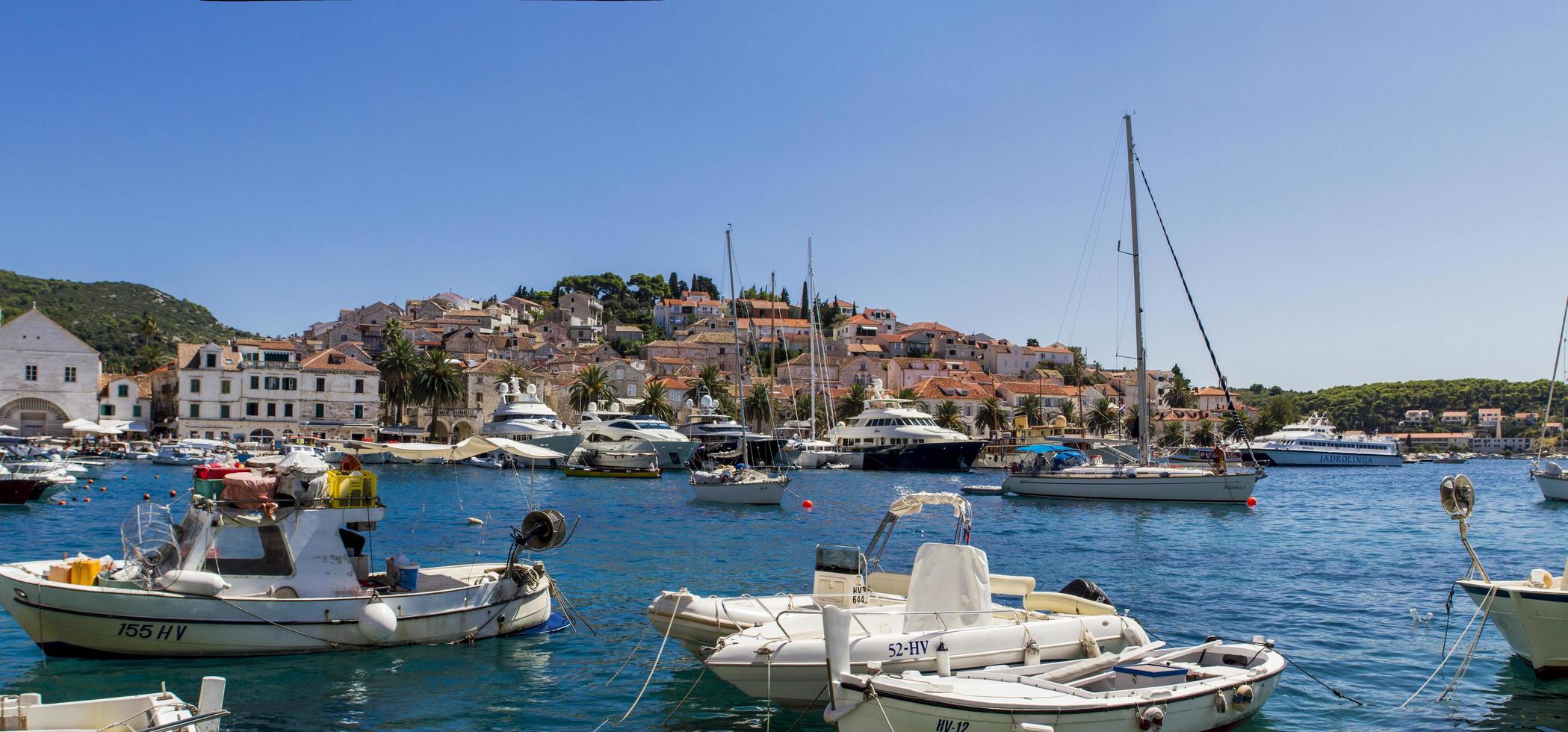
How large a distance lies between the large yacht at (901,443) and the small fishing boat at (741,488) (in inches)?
1220

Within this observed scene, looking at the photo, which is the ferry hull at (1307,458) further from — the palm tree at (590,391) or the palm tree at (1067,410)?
the palm tree at (590,391)

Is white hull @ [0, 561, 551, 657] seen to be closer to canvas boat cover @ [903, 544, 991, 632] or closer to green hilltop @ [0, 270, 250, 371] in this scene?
canvas boat cover @ [903, 544, 991, 632]

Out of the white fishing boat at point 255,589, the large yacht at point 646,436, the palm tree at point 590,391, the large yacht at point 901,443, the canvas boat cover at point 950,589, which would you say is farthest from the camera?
the palm tree at point 590,391

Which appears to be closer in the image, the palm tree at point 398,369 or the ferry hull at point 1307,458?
the palm tree at point 398,369

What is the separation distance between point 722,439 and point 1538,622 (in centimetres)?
7070

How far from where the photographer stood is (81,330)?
14388 cm

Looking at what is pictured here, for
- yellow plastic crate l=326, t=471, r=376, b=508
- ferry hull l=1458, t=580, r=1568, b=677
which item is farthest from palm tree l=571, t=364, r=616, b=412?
ferry hull l=1458, t=580, r=1568, b=677

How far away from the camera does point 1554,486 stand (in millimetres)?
52812

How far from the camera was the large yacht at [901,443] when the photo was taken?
77.7 metres

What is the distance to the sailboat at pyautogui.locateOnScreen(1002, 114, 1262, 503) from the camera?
4634 centimetres

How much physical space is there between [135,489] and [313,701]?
4377 centimetres

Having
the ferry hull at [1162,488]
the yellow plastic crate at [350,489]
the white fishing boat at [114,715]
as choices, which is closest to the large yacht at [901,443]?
the ferry hull at [1162,488]

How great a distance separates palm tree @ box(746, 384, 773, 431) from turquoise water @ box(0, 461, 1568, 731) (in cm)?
4012

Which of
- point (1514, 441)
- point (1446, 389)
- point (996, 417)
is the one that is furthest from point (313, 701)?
point (1446, 389)
